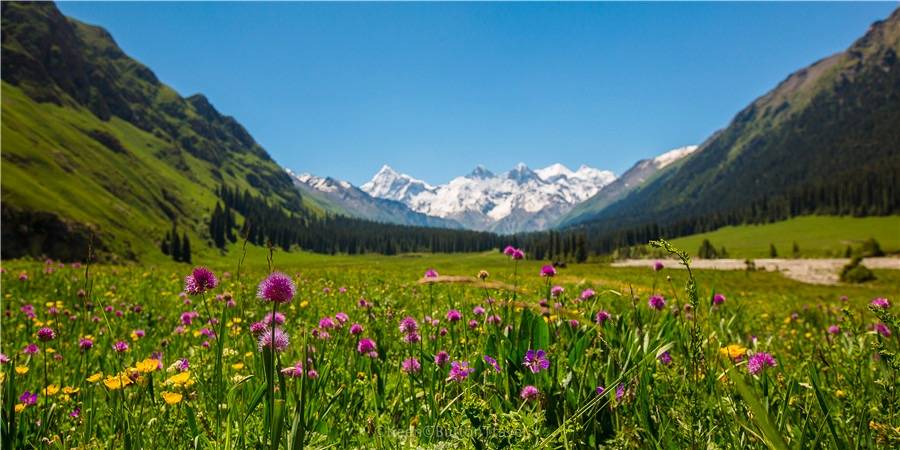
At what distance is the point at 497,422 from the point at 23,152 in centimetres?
16643

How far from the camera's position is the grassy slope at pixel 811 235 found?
13838 cm

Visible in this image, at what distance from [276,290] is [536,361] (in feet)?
5.26

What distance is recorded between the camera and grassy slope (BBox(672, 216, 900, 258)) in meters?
138

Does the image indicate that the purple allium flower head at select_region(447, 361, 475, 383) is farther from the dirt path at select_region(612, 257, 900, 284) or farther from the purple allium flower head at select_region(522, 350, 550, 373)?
the dirt path at select_region(612, 257, 900, 284)

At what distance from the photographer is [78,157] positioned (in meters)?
153

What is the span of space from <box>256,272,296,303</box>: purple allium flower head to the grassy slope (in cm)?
14961

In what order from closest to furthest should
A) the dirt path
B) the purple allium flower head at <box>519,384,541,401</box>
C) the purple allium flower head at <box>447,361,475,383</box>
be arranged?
the purple allium flower head at <box>519,384,541,401</box>, the purple allium flower head at <box>447,361,475,383</box>, the dirt path

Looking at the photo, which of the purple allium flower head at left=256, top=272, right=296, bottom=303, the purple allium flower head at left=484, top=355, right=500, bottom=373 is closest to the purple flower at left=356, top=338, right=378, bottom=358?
the purple allium flower head at left=484, top=355, right=500, bottom=373

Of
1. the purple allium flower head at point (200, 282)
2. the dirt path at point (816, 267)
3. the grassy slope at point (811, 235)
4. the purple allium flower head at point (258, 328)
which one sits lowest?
the dirt path at point (816, 267)

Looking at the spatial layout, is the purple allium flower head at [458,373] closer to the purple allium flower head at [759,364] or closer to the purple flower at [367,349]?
the purple flower at [367,349]

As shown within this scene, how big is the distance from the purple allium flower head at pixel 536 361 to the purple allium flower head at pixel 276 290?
1.49m

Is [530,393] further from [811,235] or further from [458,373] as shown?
[811,235]

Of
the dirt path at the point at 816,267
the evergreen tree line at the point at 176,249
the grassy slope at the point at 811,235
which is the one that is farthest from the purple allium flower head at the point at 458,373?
the grassy slope at the point at 811,235

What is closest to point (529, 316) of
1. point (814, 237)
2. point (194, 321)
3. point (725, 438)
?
point (725, 438)
